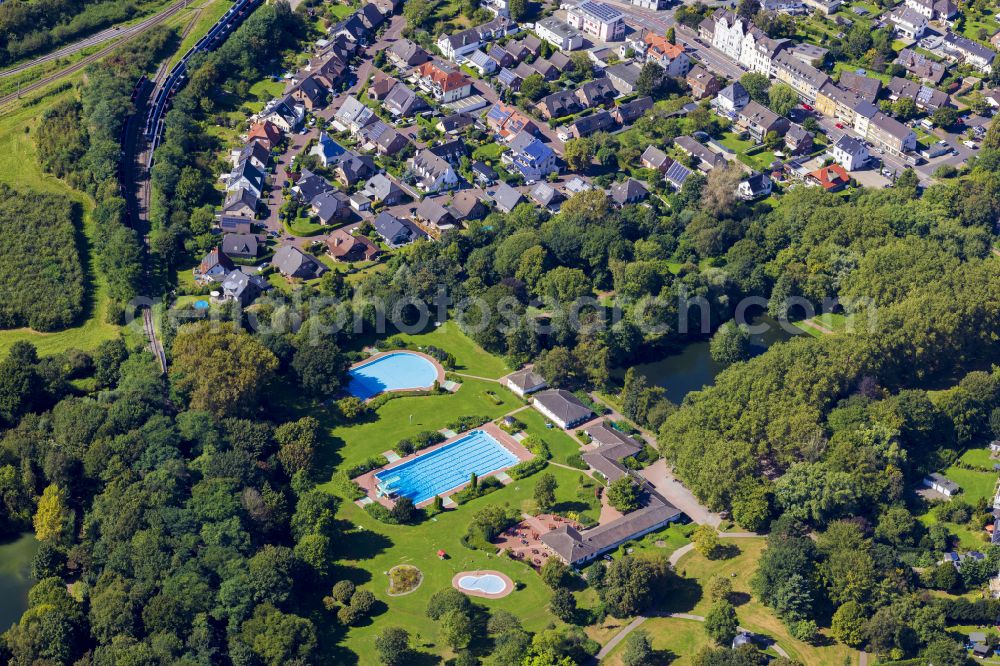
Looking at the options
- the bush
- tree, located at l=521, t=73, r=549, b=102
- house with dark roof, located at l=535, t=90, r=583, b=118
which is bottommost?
the bush

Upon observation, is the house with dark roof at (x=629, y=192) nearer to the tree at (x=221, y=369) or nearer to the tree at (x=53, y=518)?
the tree at (x=221, y=369)

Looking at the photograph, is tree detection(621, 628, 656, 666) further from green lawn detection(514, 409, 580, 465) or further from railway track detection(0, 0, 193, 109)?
railway track detection(0, 0, 193, 109)

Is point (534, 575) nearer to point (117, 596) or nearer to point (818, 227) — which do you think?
point (117, 596)

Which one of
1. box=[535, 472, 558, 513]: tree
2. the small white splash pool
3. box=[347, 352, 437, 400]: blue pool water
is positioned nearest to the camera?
the small white splash pool

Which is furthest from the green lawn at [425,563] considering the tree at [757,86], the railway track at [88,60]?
the railway track at [88,60]

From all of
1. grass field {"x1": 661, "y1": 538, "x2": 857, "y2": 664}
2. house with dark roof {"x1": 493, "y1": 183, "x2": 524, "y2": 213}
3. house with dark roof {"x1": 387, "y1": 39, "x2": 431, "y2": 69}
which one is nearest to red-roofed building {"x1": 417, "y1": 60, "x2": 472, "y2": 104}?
house with dark roof {"x1": 387, "y1": 39, "x2": 431, "y2": 69}
